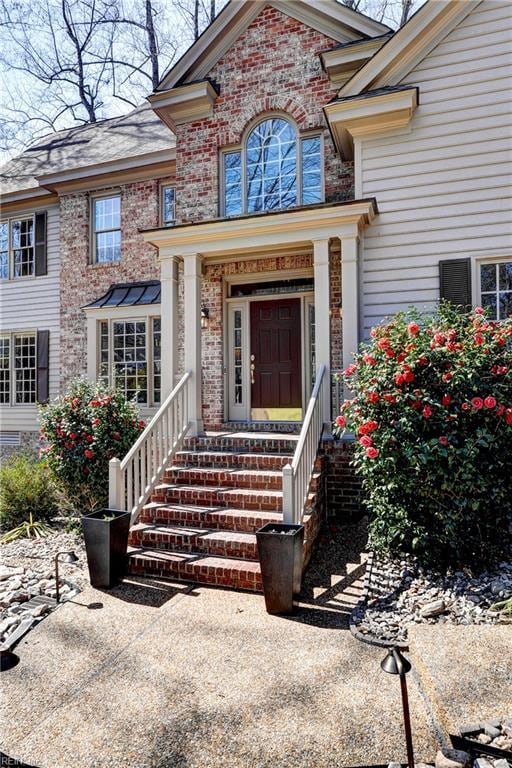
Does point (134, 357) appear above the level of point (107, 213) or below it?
below

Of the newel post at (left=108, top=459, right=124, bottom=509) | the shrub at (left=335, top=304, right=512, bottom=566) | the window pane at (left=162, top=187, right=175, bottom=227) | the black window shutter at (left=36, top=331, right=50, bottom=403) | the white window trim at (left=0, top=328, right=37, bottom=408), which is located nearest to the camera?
the shrub at (left=335, top=304, right=512, bottom=566)

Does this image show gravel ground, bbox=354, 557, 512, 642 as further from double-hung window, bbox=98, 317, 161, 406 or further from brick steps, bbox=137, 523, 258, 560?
double-hung window, bbox=98, 317, 161, 406

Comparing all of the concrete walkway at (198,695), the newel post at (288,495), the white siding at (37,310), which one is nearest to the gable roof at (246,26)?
the white siding at (37,310)

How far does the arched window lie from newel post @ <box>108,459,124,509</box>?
15.5 feet

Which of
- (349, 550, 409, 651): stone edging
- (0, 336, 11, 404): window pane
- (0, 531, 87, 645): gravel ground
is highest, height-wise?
(0, 336, 11, 404): window pane

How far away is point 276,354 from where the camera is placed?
7762mm

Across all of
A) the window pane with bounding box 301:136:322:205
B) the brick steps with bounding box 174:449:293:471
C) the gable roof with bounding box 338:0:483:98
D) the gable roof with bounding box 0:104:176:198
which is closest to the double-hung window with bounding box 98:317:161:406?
the gable roof with bounding box 0:104:176:198

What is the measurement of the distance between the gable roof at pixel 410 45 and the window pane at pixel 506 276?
288cm

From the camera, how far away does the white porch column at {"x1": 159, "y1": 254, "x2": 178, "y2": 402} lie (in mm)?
6785

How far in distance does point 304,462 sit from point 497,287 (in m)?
3.51

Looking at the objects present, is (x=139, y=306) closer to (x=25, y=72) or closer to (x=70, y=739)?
(x=70, y=739)

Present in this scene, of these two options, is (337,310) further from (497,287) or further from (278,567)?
(278,567)

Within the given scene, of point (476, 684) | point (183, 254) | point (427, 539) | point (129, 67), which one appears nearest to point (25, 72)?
point (129, 67)

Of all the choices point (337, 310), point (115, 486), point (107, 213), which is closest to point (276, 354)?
point (337, 310)
